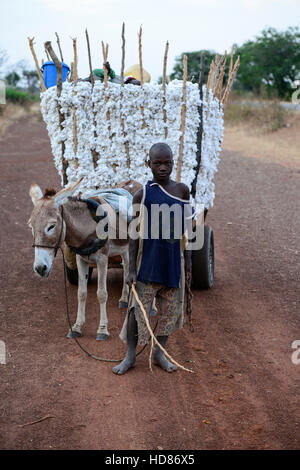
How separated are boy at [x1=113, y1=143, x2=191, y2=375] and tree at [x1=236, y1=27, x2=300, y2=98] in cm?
2467

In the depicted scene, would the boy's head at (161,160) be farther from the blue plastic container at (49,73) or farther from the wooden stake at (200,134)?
the blue plastic container at (49,73)

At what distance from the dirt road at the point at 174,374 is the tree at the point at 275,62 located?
2252 centimetres

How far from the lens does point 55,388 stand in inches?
155

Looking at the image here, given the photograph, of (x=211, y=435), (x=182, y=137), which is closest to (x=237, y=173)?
(x=182, y=137)

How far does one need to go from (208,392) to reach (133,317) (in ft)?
2.77

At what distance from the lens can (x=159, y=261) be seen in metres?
4.04

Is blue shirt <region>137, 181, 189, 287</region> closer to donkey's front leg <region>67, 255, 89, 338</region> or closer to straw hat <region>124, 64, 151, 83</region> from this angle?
donkey's front leg <region>67, 255, 89, 338</region>

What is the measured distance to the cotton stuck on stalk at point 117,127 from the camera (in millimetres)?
5641

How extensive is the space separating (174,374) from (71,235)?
1.53 meters

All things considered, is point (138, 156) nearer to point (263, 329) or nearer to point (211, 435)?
point (263, 329)

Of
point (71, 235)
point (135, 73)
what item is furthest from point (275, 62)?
point (71, 235)

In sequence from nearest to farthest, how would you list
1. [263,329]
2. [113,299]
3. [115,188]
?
1. [263,329]
2. [115,188]
3. [113,299]

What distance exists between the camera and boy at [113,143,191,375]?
13.0 feet

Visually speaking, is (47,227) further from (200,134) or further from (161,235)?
(200,134)
